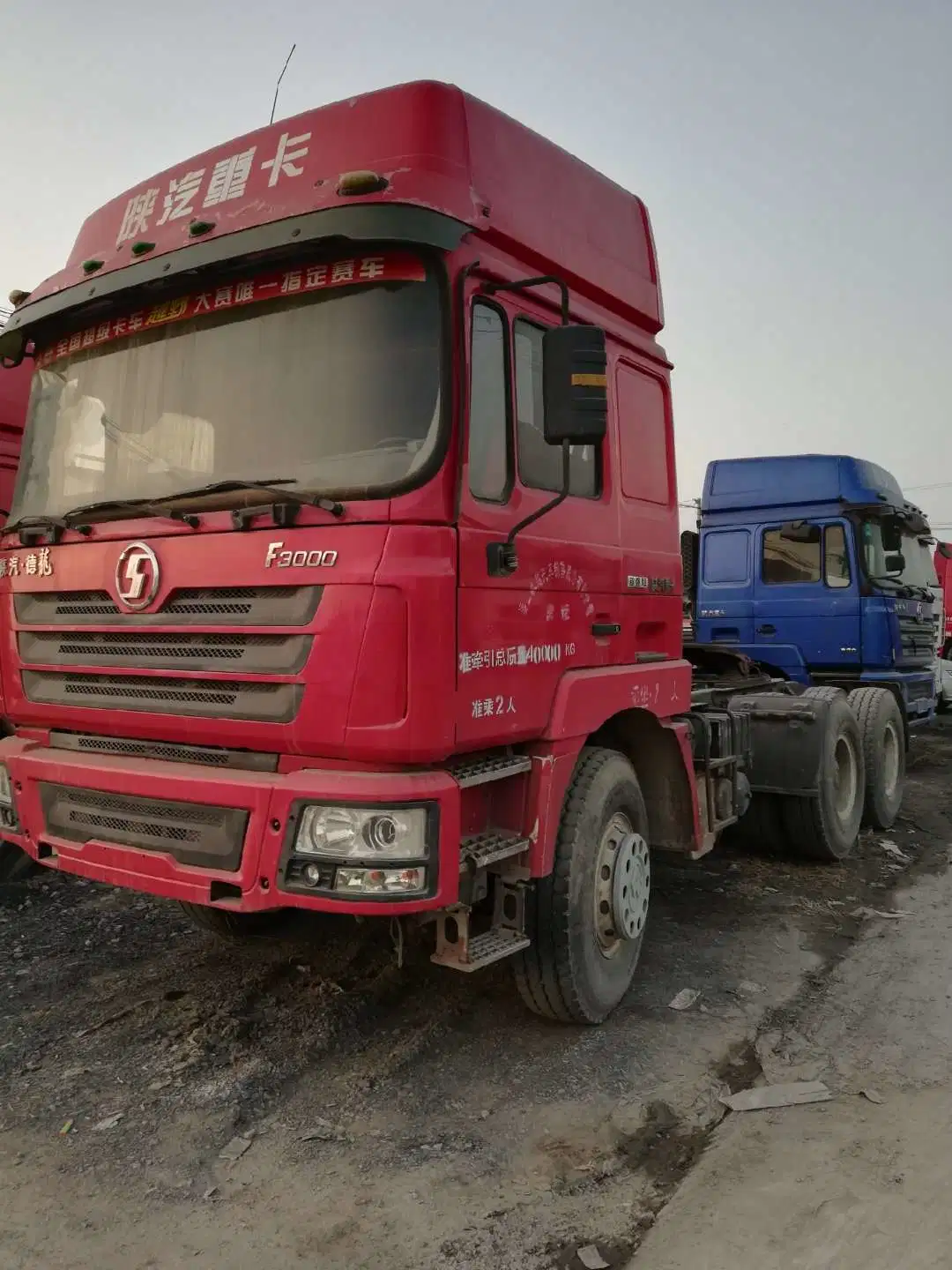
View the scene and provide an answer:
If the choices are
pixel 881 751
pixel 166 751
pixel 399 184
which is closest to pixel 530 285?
pixel 399 184

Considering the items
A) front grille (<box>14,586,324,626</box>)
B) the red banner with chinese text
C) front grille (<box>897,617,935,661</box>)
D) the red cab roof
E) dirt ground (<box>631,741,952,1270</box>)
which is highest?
the red cab roof

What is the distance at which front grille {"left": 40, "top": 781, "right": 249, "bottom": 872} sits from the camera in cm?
294

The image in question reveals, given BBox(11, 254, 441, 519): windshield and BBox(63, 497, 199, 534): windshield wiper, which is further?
BBox(63, 497, 199, 534): windshield wiper

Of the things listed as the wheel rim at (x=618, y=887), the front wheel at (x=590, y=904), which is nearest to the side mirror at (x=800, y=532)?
the front wheel at (x=590, y=904)

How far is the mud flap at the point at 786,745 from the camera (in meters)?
6.12

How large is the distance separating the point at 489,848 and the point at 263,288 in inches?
79.9

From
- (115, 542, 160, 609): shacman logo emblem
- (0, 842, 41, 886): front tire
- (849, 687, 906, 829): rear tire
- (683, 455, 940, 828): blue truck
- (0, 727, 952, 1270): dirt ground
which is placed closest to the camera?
(0, 727, 952, 1270): dirt ground

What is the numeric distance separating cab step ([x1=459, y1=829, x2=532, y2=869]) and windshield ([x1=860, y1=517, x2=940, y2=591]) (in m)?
5.86

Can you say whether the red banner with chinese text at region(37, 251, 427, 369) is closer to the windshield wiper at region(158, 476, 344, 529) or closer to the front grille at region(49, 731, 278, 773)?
the windshield wiper at region(158, 476, 344, 529)

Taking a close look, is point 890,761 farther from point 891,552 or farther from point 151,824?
point 151,824

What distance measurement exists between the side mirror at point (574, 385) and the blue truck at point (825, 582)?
5.11 m

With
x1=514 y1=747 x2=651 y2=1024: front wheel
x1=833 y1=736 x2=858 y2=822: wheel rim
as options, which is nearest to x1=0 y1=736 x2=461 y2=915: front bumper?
x1=514 y1=747 x2=651 y2=1024: front wheel

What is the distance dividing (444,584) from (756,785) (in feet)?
13.2

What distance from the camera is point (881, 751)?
7121 millimetres
